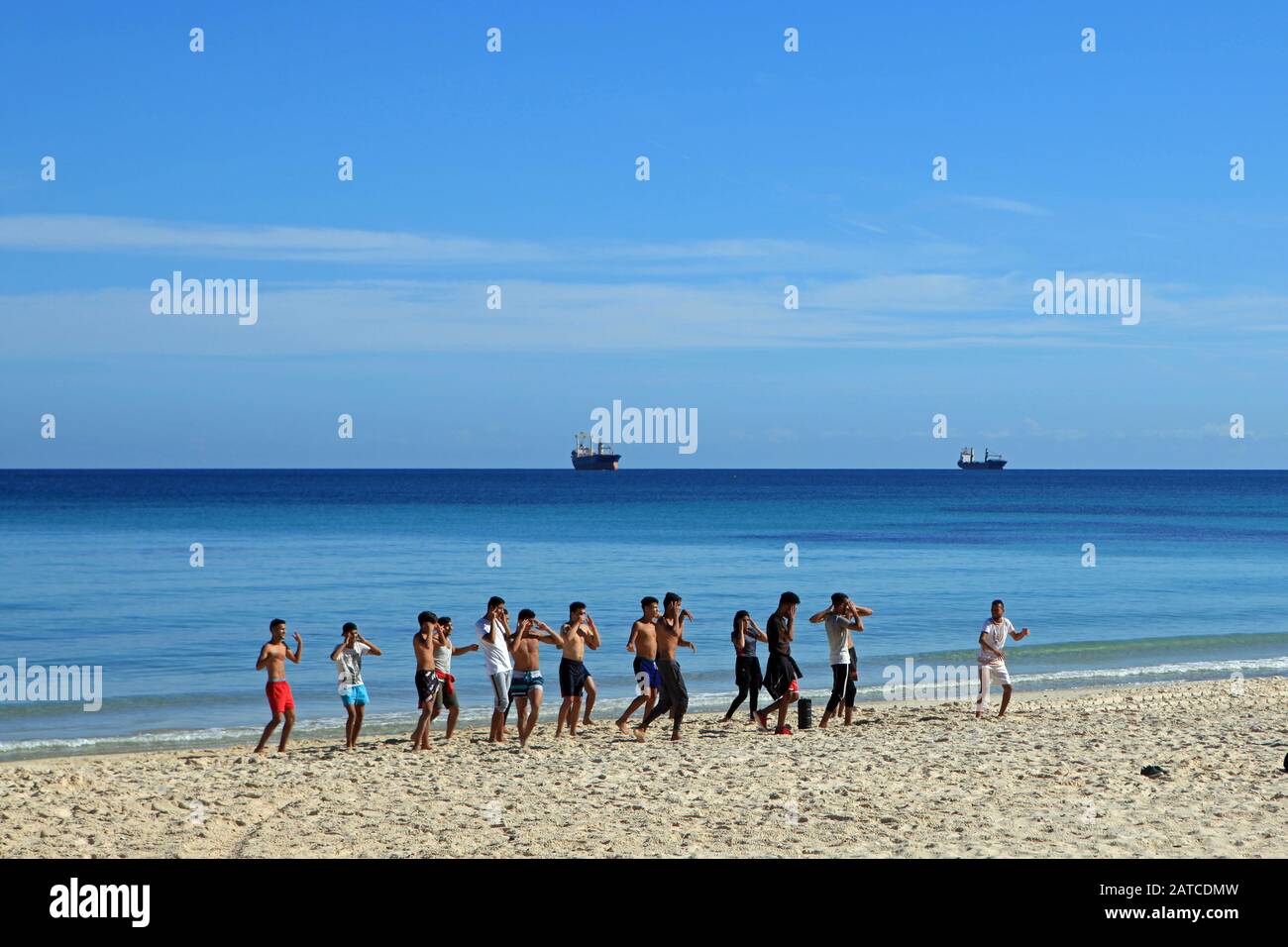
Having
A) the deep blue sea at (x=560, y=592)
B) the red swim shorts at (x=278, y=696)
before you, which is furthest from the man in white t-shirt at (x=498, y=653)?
the deep blue sea at (x=560, y=592)

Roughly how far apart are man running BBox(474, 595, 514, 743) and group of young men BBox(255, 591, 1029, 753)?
0.04 feet

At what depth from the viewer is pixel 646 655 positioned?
50.1 ft

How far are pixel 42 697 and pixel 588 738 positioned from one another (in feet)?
29.0

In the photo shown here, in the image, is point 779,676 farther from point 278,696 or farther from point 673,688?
point 278,696

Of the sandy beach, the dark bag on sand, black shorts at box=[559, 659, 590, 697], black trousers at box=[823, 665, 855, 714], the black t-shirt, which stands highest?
the black t-shirt

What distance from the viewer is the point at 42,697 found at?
60.8 feet

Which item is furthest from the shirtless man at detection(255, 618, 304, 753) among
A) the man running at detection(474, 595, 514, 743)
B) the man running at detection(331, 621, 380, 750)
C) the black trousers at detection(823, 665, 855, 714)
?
the black trousers at detection(823, 665, 855, 714)

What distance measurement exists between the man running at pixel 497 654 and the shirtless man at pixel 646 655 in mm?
1497

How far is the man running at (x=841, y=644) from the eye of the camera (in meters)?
15.3

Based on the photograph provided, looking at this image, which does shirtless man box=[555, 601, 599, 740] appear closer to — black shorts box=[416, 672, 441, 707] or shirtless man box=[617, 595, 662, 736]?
shirtless man box=[617, 595, 662, 736]

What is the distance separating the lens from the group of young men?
14141 millimetres

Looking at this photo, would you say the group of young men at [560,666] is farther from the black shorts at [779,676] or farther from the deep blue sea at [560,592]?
the deep blue sea at [560,592]

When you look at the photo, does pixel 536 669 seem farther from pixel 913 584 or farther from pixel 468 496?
pixel 468 496
